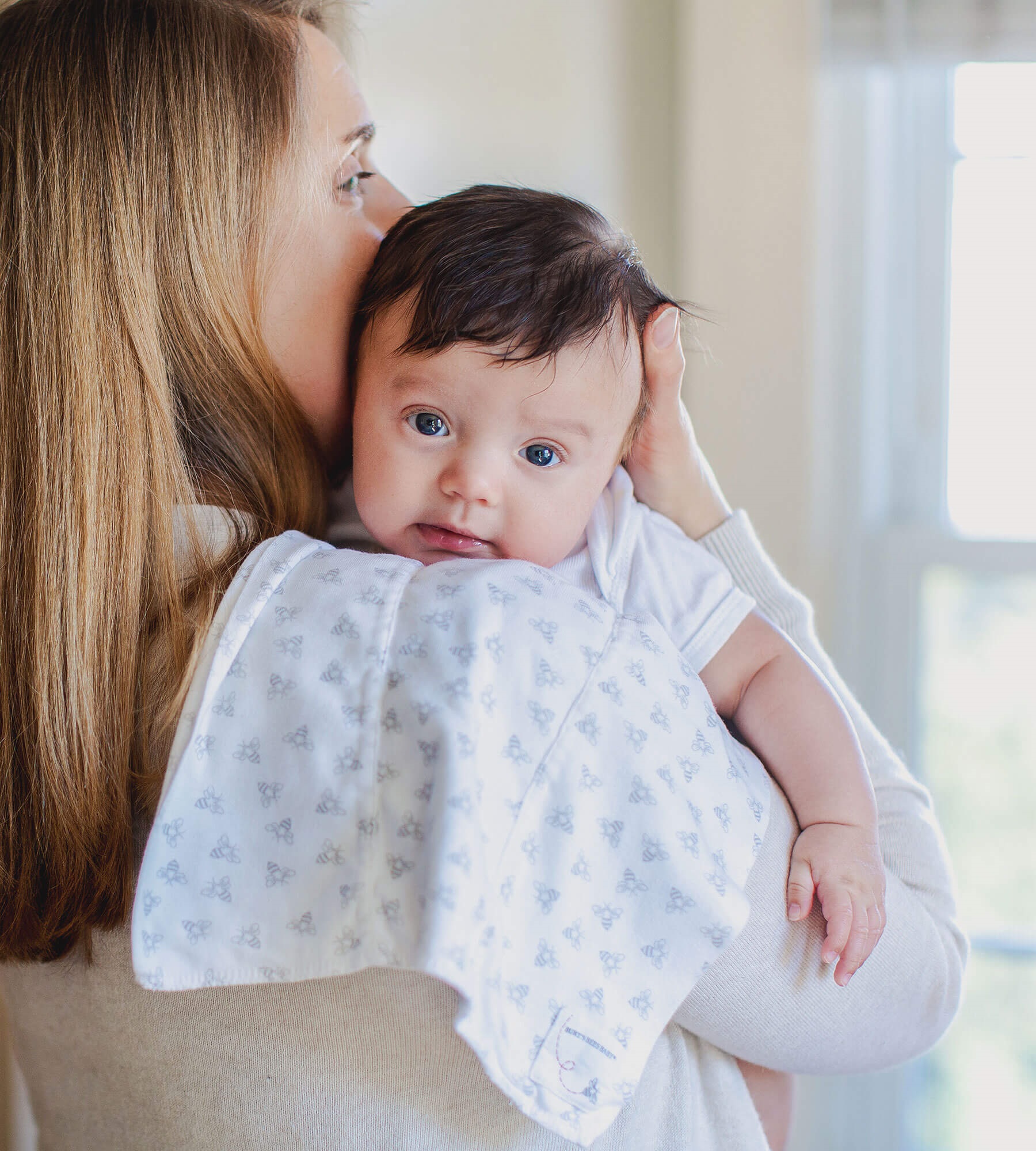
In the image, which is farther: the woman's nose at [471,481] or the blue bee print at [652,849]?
the woman's nose at [471,481]

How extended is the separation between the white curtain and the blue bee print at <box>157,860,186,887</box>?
5.95ft

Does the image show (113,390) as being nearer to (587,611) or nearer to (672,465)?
(587,611)

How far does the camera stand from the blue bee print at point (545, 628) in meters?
0.60

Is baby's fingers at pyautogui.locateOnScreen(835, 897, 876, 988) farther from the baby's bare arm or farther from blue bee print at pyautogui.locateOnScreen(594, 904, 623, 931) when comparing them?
blue bee print at pyautogui.locateOnScreen(594, 904, 623, 931)

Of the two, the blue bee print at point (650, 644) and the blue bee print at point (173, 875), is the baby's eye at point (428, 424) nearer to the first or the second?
the blue bee print at point (650, 644)

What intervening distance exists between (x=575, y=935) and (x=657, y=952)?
0.05m

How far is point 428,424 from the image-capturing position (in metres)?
0.84

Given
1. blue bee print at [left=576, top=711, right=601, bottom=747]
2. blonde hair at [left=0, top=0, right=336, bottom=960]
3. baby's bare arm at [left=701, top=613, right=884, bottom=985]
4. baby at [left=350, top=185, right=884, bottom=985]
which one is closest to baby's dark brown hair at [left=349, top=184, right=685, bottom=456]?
baby at [left=350, top=185, right=884, bottom=985]

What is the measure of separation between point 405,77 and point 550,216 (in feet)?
4.36

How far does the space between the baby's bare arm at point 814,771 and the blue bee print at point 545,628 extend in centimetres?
25

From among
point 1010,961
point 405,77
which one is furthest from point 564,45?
point 1010,961

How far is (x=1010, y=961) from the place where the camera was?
1.98 m

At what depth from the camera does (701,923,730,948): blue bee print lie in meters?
0.58

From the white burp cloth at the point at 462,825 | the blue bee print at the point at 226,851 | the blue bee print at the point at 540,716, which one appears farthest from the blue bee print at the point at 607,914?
the blue bee print at the point at 226,851
